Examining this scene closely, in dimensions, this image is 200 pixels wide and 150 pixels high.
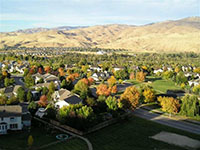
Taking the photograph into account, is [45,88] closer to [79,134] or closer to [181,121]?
[79,134]

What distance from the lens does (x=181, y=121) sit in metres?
47.9

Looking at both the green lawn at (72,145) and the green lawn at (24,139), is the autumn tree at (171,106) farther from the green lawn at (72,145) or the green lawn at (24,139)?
the green lawn at (24,139)

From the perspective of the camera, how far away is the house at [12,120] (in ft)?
126

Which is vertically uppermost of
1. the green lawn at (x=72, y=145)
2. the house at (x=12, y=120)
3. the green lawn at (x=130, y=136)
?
the house at (x=12, y=120)

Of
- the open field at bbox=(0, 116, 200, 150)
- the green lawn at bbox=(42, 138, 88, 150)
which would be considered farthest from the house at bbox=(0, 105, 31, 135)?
the green lawn at bbox=(42, 138, 88, 150)

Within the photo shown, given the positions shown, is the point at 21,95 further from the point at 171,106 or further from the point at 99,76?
the point at 99,76

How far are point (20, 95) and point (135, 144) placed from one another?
34.8 meters

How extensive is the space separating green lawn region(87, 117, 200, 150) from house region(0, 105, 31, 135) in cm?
1304

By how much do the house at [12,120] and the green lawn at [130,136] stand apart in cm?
1304

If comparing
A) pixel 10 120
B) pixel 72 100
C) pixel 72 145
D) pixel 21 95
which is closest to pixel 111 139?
pixel 72 145

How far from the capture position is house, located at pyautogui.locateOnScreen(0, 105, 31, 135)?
3841 centimetres

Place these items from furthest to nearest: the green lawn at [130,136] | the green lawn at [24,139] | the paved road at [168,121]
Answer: the paved road at [168,121] → the green lawn at [130,136] → the green lawn at [24,139]

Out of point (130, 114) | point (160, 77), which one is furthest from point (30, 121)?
point (160, 77)

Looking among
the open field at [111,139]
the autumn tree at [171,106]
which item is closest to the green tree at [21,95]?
the open field at [111,139]
